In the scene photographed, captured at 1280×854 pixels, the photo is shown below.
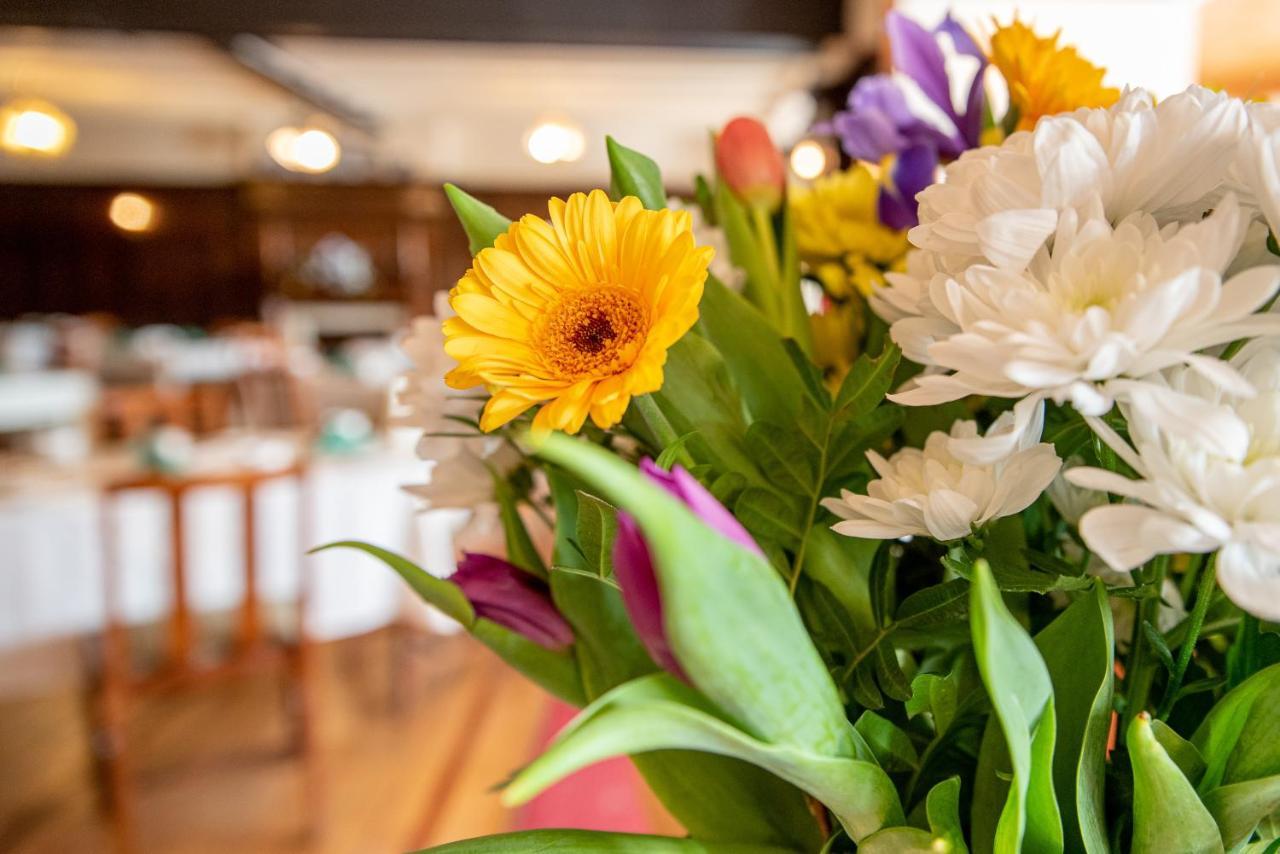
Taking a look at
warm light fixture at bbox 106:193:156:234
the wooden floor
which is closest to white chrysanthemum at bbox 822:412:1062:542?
the wooden floor

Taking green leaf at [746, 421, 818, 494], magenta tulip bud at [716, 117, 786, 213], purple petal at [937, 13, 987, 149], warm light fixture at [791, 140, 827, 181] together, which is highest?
warm light fixture at [791, 140, 827, 181]

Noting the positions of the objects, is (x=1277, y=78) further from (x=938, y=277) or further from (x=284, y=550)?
(x=284, y=550)

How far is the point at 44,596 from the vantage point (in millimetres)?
1984

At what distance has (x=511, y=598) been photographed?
337 millimetres

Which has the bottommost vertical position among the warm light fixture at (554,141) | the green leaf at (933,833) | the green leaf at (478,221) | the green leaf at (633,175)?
the green leaf at (933,833)

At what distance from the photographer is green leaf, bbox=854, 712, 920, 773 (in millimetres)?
282

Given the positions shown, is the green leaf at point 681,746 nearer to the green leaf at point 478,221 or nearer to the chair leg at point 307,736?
the green leaf at point 478,221

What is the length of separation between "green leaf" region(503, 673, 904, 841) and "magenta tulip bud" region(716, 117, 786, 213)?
244 millimetres

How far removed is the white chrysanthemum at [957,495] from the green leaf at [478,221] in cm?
15

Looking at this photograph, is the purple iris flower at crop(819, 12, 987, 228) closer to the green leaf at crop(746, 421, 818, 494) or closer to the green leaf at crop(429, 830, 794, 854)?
the green leaf at crop(746, 421, 818, 494)

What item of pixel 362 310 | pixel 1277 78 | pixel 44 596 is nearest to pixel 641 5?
pixel 1277 78

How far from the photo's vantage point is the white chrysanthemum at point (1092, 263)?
0.22m

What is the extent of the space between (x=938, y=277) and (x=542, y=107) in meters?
6.99

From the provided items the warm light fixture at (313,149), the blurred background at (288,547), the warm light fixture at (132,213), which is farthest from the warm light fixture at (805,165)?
the warm light fixture at (132,213)
